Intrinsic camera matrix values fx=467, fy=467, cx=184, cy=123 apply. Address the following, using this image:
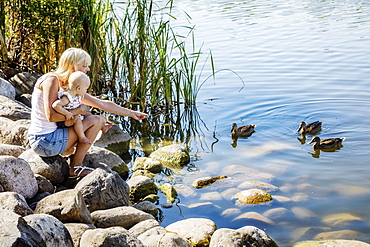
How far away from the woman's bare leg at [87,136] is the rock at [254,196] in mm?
1859

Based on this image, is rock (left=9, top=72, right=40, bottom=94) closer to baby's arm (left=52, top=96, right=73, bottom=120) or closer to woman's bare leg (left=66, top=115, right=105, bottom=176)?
woman's bare leg (left=66, top=115, right=105, bottom=176)

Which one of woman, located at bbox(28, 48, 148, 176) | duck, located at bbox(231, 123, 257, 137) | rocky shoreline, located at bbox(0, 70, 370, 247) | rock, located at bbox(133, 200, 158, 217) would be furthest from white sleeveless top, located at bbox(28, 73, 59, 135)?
duck, located at bbox(231, 123, 257, 137)

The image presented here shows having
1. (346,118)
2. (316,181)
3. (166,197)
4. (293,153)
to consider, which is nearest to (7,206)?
(166,197)

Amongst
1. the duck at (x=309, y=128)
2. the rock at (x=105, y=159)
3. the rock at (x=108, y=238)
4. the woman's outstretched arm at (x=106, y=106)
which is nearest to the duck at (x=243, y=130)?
the duck at (x=309, y=128)

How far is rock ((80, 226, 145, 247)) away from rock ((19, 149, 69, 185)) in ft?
5.49

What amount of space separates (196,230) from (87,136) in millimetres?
1819

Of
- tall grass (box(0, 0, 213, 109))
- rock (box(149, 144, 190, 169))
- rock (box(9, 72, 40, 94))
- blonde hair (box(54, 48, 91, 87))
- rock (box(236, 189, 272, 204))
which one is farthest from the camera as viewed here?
rock (box(9, 72, 40, 94))

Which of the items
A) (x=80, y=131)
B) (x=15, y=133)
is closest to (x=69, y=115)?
(x=80, y=131)

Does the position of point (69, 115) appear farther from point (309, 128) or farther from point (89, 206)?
point (309, 128)

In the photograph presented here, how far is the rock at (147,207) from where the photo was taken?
17.5ft

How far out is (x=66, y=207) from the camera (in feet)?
13.8

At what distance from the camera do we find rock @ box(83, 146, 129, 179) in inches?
229

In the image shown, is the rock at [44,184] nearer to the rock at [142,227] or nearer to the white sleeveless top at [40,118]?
the white sleeveless top at [40,118]

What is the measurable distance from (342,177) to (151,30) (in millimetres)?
4405
